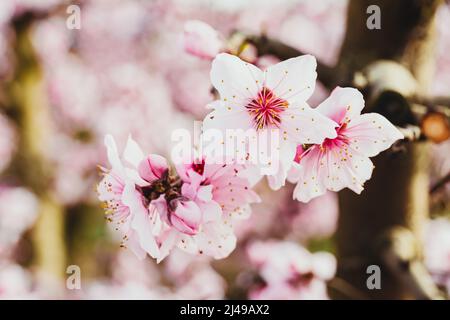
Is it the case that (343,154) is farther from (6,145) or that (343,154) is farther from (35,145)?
(6,145)

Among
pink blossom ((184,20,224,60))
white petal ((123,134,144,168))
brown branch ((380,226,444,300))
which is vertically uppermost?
pink blossom ((184,20,224,60))

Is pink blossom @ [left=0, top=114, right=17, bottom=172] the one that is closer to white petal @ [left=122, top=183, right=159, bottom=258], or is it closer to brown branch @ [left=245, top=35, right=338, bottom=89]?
brown branch @ [left=245, top=35, right=338, bottom=89]

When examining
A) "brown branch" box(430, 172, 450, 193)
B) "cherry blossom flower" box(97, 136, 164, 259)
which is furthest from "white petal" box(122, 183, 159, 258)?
"brown branch" box(430, 172, 450, 193)

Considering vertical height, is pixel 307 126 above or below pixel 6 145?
below

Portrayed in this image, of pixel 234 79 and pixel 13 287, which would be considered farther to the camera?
pixel 13 287

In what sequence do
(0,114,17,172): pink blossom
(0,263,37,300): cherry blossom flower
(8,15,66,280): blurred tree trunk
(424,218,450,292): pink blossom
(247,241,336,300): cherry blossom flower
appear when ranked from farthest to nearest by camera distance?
(0,114,17,172): pink blossom → (8,15,66,280): blurred tree trunk → (0,263,37,300): cherry blossom flower → (424,218,450,292): pink blossom → (247,241,336,300): cherry blossom flower

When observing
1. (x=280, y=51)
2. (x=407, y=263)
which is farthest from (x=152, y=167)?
(x=407, y=263)

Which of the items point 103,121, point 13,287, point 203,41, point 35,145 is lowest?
point 13,287
